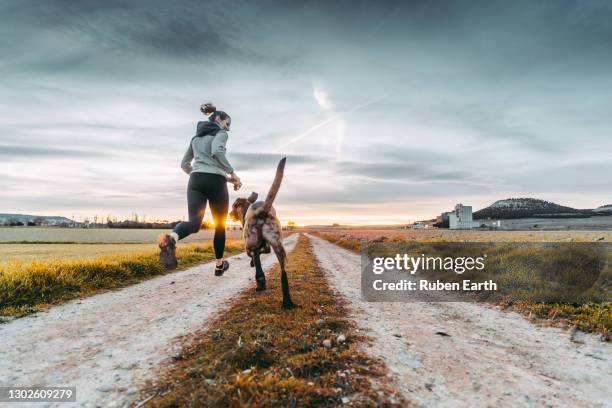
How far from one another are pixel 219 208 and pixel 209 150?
1297 mm

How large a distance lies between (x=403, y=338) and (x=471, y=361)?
3.25 feet

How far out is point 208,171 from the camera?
650cm

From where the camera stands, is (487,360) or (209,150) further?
(209,150)

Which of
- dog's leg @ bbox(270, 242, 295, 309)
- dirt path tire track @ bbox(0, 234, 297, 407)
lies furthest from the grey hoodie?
dirt path tire track @ bbox(0, 234, 297, 407)

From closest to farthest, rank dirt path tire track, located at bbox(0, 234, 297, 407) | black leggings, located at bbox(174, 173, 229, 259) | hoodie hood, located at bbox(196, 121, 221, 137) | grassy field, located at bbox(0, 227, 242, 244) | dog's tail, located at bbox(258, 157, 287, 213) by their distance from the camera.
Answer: dirt path tire track, located at bbox(0, 234, 297, 407) → dog's tail, located at bbox(258, 157, 287, 213) → black leggings, located at bbox(174, 173, 229, 259) → hoodie hood, located at bbox(196, 121, 221, 137) → grassy field, located at bbox(0, 227, 242, 244)

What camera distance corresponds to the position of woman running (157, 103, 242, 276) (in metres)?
6.36

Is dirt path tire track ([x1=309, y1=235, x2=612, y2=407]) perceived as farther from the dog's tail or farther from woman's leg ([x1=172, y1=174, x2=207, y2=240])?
woman's leg ([x1=172, y1=174, x2=207, y2=240])

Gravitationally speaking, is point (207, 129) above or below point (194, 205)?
above

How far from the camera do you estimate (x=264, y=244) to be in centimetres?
621

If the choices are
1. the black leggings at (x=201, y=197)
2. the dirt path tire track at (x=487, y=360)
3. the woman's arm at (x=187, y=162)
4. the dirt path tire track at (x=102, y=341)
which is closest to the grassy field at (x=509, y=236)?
the dirt path tire track at (x=487, y=360)

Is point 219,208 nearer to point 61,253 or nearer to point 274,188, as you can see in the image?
point 274,188

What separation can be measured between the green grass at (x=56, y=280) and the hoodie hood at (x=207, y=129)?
15.3ft

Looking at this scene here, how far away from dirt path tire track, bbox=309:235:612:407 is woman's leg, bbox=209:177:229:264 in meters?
3.60

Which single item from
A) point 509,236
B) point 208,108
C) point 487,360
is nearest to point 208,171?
point 208,108
